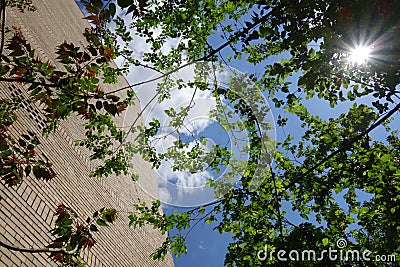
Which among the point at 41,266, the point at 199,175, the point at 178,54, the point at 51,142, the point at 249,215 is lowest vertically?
the point at 41,266

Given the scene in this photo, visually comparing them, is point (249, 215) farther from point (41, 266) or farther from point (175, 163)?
point (41, 266)

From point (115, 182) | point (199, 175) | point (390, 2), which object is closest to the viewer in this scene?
point (390, 2)

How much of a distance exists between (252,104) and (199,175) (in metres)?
1.35

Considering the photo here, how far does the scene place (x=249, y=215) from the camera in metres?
4.48

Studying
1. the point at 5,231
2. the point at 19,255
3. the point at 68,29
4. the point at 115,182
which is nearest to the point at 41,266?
the point at 19,255

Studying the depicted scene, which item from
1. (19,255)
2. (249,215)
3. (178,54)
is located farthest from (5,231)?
(178,54)

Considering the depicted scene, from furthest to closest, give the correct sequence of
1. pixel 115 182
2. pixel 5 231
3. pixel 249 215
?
pixel 115 182 → pixel 249 215 → pixel 5 231

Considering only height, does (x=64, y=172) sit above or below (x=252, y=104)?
below

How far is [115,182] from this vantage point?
8.52 metres

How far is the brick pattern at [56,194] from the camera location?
13.1ft

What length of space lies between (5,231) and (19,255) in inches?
13.1

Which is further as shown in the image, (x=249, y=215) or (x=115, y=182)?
(x=115, y=182)

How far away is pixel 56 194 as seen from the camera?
531 cm

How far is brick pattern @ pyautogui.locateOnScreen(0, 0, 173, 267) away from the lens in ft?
13.1
